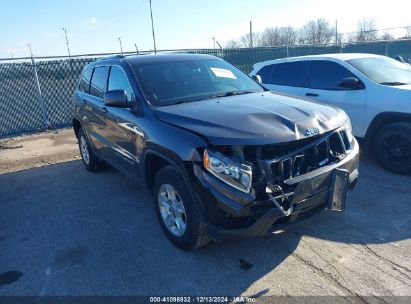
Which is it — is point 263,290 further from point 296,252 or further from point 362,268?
point 362,268

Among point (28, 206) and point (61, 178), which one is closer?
point (28, 206)

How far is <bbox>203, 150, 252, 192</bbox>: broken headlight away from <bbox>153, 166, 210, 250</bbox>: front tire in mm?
369

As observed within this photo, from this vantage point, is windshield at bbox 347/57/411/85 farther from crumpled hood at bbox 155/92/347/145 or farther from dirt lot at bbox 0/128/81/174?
dirt lot at bbox 0/128/81/174

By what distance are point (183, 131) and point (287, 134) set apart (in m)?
0.89

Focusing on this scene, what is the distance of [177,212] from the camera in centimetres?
351

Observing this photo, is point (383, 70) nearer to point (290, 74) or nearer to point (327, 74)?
point (327, 74)

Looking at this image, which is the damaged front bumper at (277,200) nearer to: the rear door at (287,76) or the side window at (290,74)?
the rear door at (287,76)

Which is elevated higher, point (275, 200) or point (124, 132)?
point (124, 132)

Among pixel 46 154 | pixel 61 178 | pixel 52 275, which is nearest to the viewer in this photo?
pixel 52 275

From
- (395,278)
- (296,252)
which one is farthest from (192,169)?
(395,278)

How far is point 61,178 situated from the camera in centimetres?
634

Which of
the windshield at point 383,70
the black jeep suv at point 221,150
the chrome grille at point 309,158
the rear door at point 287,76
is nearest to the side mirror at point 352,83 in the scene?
the windshield at point 383,70

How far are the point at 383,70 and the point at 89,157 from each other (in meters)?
5.17

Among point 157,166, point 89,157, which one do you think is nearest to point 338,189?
point 157,166
